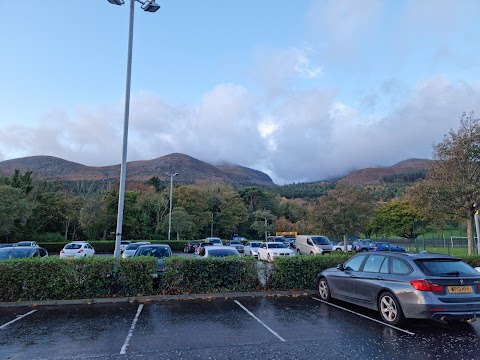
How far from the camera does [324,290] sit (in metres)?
9.93

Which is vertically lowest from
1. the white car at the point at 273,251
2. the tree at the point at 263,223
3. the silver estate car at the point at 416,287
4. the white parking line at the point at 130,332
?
the white parking line at the point at 130,332

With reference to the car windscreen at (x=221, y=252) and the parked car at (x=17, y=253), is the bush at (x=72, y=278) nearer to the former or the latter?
the parked car at (x=17, y=253)

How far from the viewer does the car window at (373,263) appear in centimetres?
809

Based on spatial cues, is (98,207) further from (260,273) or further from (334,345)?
(334,345)

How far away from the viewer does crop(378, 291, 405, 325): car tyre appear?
7.03 meters

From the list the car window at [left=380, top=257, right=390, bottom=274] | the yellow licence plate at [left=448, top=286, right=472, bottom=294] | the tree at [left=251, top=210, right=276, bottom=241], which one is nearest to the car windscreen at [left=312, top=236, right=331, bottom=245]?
the car window at [left=380, top=257, right=390, bottom=274]

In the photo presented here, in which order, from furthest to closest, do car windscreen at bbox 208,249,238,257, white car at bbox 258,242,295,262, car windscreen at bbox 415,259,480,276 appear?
white car at bbox 258,242,295,262 < car windscreen at bbox 208,249,238,257 < car windscreen at bbox 415,259,480,276

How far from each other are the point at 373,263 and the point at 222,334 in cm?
393

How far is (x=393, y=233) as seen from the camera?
216 ft

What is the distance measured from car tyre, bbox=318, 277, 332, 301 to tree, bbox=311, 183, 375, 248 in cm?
1596

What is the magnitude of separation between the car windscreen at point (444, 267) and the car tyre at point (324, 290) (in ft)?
10.1

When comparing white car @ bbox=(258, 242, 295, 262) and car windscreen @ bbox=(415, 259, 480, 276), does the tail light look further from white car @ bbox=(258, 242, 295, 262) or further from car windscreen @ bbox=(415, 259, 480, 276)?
white car @ bbox=(258, 242, 295, 262)

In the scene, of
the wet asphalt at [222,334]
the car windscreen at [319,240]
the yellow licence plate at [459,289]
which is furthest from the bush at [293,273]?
the car windscreen at [319,240]

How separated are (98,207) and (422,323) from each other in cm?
4574
